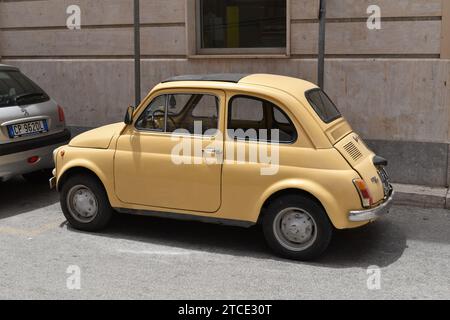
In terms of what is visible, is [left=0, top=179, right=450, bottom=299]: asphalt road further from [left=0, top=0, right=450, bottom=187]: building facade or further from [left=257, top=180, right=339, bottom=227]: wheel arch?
[left=0, top=0, right=450, bottom=187]: building facade

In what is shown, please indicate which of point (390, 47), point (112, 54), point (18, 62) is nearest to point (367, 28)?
point (390, 47)

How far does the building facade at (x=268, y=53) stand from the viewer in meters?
7.62

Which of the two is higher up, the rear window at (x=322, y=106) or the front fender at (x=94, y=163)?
the rear window at (x=322, y=106)

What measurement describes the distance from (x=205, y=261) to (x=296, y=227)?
34.2 inches

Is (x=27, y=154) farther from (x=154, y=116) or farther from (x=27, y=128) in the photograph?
(x=154, y=116)

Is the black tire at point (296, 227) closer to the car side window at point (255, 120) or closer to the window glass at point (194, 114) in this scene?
the car side window at point (255, 120)

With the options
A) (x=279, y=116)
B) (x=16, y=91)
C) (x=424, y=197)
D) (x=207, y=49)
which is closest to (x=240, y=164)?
(x=279, y=116)

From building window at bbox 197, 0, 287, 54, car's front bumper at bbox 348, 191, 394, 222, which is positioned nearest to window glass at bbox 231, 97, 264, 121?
car's front bumper at bbox 348, 191, 394, 222

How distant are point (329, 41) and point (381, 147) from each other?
1.60 metres

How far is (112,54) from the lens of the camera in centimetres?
955

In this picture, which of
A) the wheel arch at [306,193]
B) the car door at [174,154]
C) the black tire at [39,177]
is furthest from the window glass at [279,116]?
the black tire at [39,177]

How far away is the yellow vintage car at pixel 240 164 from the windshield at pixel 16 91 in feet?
5.03

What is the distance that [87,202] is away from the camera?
20.2 ft
